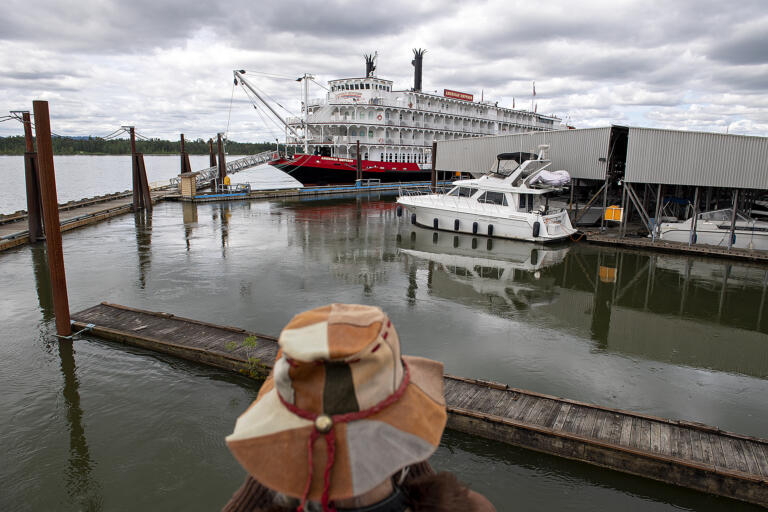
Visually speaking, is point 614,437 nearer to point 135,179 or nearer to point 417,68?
point 135,179

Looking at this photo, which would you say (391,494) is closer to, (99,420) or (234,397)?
(234,397)

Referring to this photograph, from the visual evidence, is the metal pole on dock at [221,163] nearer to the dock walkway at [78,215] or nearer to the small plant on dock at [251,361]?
the dock walkway at [78,215]

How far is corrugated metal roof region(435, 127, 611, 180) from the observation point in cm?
2053

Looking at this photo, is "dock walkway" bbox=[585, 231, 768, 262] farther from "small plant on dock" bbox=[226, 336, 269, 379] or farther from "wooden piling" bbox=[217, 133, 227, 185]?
"wooden piling" bbox=[217, 133, 227, 185]

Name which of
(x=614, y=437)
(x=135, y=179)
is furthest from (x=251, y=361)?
(x=135, y=179)

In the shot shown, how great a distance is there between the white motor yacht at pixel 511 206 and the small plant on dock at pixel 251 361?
14390mm

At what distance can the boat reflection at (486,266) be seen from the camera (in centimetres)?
1280

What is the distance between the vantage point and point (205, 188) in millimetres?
39938

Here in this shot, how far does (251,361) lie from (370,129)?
3727cm

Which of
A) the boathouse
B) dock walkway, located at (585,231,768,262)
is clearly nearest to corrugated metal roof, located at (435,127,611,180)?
the boathouse

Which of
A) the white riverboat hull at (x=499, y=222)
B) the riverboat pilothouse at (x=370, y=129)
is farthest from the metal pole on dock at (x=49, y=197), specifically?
the riverboat pilothouse at (x=370, y=129)

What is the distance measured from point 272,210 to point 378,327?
28.3 m

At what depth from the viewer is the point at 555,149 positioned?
22.1 meters

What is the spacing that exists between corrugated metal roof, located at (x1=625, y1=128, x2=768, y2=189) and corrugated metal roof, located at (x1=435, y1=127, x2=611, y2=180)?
1.93 metres
